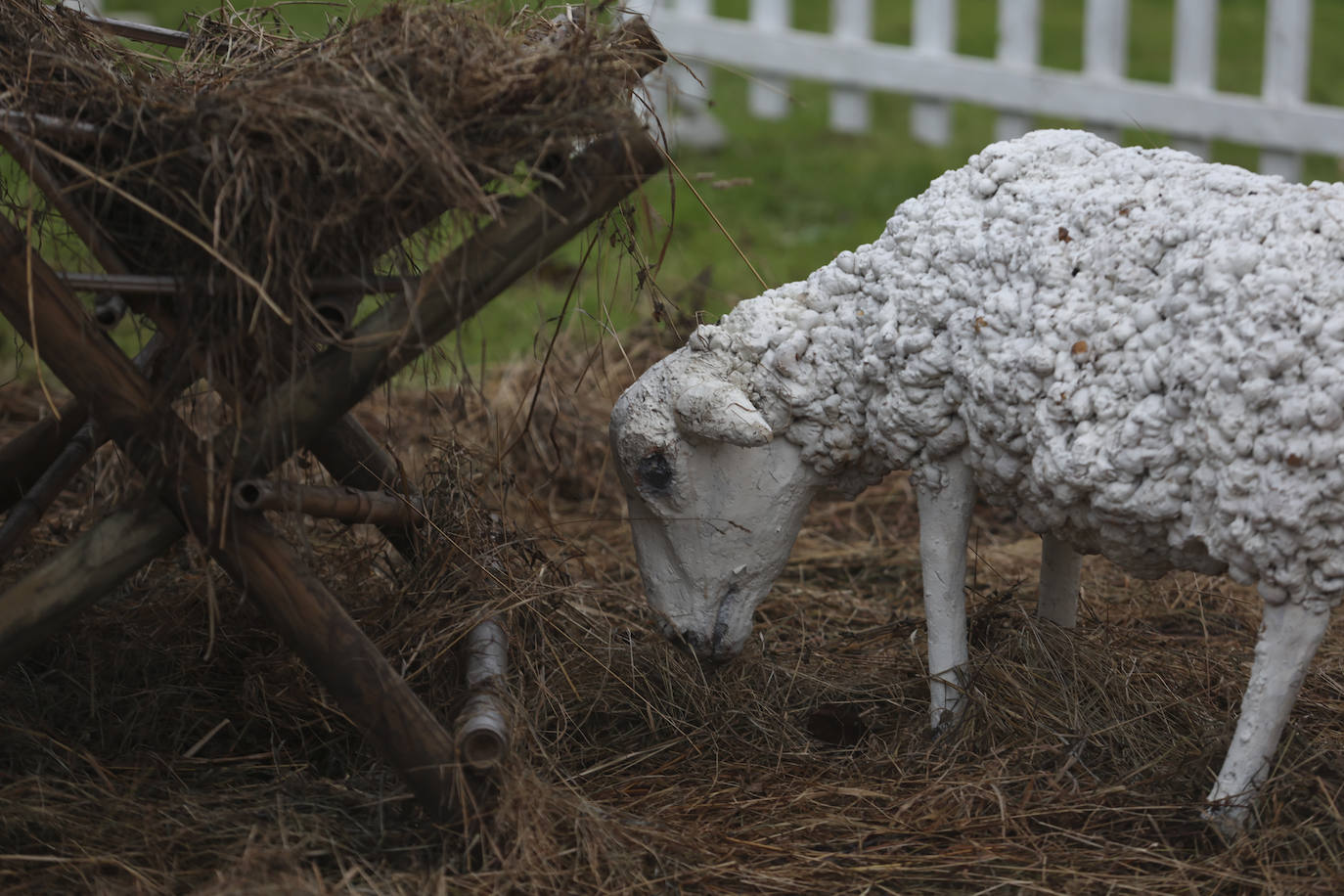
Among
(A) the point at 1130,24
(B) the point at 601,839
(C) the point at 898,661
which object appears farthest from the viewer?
(A) the point at 1130,24

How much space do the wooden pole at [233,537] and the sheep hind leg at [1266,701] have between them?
1446 millimetres

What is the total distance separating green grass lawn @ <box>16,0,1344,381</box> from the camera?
6.46 metres

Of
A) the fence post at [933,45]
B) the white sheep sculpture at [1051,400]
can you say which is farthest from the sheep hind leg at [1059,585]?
the fence post at [933,45]

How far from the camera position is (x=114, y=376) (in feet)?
7.95

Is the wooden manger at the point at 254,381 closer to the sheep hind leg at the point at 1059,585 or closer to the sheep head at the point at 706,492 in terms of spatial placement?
the sheep head at the point at 706,492

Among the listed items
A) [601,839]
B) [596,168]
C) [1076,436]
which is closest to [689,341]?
[596,168]

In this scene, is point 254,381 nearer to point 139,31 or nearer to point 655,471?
point 655,471

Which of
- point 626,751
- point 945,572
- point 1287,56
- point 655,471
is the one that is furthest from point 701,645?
point 1287,56

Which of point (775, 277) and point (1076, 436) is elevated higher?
point (1076, 436)

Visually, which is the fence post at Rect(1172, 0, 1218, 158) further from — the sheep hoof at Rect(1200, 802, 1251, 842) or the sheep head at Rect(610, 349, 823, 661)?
the sheep hoof at Rect(1200, 802, 1251, 842)

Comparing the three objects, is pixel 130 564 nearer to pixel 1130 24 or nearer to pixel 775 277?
pixel 775 277

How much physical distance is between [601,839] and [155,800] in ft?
3.07

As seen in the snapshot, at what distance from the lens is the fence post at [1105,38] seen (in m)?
7.70

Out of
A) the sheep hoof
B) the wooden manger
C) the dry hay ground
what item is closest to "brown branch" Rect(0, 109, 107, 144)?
the wooden manger
